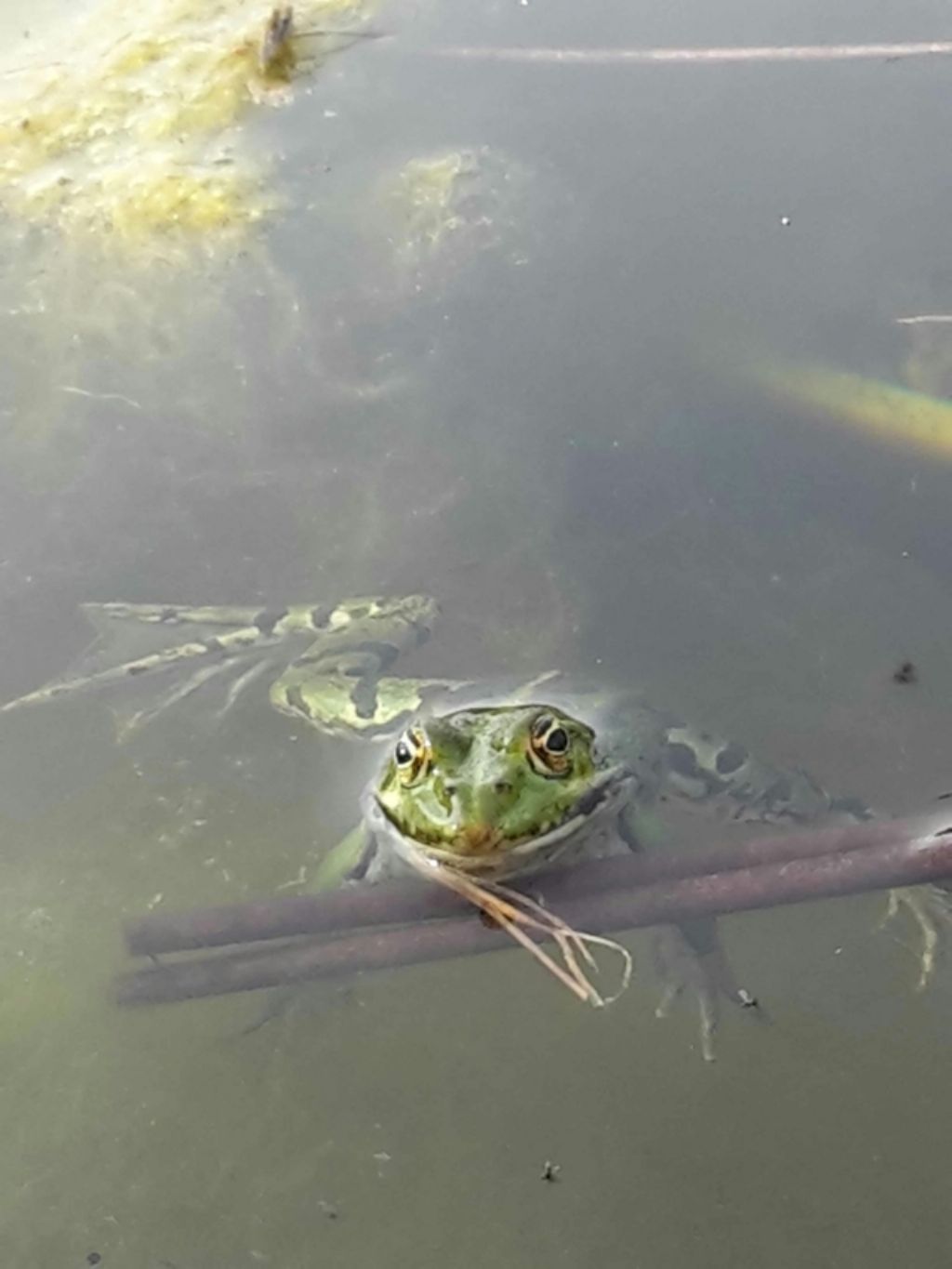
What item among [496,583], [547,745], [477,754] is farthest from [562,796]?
[496,583]

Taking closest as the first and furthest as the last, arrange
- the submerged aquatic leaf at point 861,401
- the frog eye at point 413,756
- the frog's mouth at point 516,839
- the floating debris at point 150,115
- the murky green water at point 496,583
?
the murky green water at point 496,583, the frog's mouth at point 516,839, the frog eye at point 413,756, the submerged aquatic leaf at point 861,401, the floating debris at point 150,115

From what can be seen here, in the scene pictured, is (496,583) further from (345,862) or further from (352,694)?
(345,862)

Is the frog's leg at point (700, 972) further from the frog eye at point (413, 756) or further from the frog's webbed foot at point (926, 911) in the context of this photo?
the frog eye at point (413, 756)

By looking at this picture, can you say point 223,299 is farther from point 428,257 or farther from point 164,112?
point 164,112

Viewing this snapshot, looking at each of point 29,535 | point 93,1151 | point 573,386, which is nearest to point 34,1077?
point 93,1151

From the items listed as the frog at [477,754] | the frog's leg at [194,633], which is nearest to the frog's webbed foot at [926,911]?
the frog at [477,754]
